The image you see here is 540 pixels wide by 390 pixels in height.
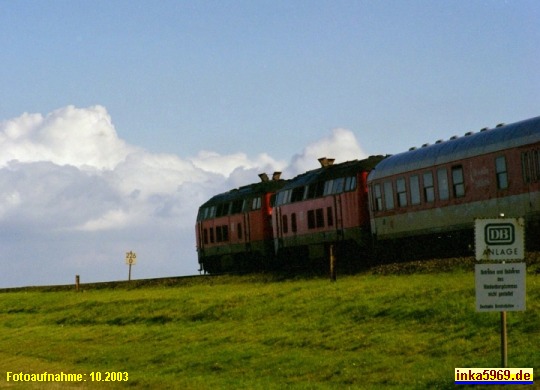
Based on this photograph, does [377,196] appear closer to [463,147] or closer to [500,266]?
[463,147]

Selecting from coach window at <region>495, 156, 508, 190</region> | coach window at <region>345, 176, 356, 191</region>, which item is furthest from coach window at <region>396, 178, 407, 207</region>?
coach window at <region>495, 156, 508, 190</region>

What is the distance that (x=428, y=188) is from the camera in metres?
38.7

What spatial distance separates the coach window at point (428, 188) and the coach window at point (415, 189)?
0.56m

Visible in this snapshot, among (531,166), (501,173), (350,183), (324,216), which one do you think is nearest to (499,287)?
(531,166)

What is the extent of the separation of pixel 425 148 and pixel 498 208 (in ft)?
20.0

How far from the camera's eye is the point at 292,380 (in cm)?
2233

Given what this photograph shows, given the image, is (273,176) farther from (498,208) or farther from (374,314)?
(374,314)

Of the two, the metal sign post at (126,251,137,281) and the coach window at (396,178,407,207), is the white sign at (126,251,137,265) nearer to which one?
the metal sign post at (126,251,137,281)

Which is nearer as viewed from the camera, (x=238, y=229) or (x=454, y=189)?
(x=454, y=189)

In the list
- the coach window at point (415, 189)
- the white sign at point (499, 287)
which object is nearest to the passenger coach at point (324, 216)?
Answer: the coach window at point (415, 189)

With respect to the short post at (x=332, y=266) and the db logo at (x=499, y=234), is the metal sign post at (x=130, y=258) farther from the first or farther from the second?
the db logo at (x=499, y=234)

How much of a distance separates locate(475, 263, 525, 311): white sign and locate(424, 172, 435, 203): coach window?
20895 mm

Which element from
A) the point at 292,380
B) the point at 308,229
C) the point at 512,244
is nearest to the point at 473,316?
the point at 292,380

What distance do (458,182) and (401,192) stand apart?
432 cm
